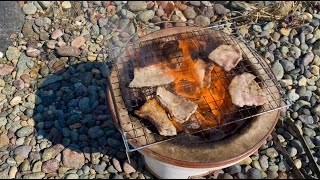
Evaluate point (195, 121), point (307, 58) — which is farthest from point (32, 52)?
point (307, 58)

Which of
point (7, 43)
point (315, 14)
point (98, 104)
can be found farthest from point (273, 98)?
point (7, 43)

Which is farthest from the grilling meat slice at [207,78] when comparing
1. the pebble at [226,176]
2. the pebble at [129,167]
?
the pebble at [129,167]

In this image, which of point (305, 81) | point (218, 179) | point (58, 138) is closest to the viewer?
point (218, 179)

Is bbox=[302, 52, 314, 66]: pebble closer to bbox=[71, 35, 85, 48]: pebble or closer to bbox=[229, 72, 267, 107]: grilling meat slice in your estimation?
bbox=[229, 72, 267, 107]: grilling meat slice

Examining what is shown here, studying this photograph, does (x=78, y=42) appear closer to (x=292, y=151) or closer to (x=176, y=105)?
(x=176, y=105)

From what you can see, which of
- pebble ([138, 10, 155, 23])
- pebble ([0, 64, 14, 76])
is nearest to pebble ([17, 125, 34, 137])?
pebble ([0, 64, 14, 76])

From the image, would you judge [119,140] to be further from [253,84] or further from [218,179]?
[253,84]
